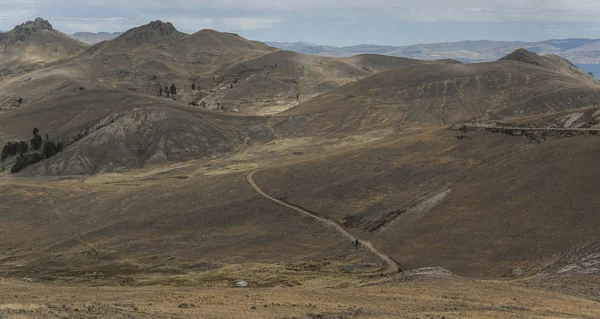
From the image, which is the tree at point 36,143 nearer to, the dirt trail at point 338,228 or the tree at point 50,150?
the tree at point 50,150

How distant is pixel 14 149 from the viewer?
122000 millimetres

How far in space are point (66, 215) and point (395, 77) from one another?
374 ft

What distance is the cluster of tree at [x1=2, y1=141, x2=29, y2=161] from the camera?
12118cm

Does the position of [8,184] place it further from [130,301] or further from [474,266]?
[474,266]

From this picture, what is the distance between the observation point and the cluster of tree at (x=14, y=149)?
121181 millimetres

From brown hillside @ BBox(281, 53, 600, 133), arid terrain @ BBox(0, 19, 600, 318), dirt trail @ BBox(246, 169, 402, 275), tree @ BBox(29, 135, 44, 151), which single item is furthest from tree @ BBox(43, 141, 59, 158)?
dirt trail @ BBox(246, 169, 402, 275)

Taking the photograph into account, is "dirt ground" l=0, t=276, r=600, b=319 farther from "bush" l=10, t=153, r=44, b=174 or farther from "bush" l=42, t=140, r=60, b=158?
"bush" l=42, t=140, r=60, b=158

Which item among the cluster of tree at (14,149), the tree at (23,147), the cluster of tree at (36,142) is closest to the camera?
the tree at (23,147)

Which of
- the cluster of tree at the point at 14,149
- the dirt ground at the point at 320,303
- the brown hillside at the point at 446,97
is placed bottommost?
the cluster of tree at the point at 14,149

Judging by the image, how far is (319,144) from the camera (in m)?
112

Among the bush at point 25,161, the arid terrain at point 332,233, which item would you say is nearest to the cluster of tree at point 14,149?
the bush at point 25,161

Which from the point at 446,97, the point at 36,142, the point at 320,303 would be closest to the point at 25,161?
the point at 36,142

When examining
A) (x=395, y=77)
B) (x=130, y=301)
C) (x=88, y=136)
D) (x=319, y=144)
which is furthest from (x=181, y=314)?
(x=395, y=77)

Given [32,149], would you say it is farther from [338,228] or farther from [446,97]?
[446,97]
